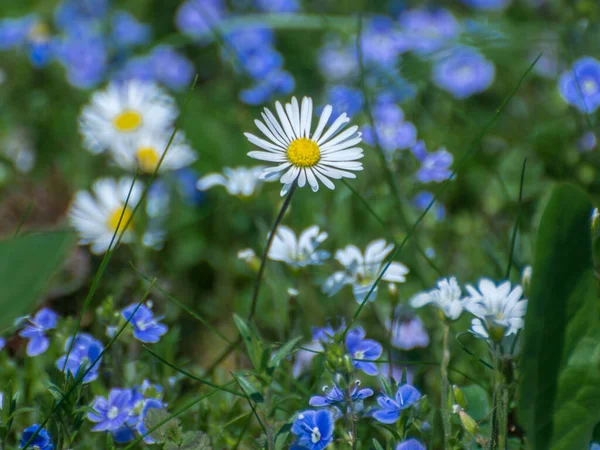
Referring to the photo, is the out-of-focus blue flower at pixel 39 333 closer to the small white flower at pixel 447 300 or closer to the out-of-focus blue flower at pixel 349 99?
the small white flower at pixel 447 300

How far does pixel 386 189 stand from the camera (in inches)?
87.3

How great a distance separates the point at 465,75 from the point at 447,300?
193 cm

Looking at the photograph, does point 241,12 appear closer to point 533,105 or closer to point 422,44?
point 422,44

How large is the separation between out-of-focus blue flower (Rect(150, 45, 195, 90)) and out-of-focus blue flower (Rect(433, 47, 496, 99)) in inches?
46.2

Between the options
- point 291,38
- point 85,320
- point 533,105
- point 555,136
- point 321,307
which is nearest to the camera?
point 85,320

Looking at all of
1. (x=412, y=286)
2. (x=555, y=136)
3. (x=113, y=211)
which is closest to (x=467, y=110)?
(x=555, y=136)

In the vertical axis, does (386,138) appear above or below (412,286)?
above

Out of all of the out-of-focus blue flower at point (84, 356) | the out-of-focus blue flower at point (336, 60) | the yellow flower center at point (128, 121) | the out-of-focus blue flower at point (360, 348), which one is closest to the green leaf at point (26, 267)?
the out-of-focus blue flower at point (84, 356)

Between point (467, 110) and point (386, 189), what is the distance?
3.13 feet

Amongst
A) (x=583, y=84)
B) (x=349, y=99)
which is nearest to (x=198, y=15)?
(x=349, y=99)

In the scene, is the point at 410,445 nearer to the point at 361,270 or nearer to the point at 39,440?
the point at 361,270

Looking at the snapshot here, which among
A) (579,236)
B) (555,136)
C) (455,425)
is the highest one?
(555,136)

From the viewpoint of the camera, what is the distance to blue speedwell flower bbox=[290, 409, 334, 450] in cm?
122

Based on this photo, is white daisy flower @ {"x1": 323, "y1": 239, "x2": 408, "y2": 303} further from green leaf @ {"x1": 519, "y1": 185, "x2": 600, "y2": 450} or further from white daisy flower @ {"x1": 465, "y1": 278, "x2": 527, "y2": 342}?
green leaf @ {"x1": 519, "y1": 185, "x2": 600, "y2": 450}
